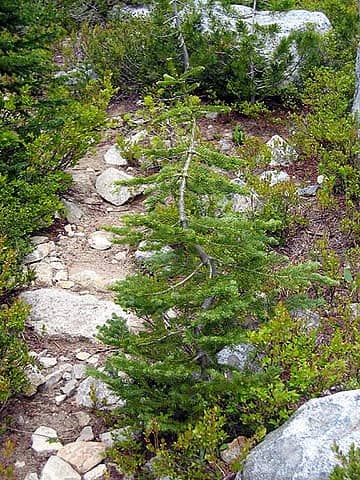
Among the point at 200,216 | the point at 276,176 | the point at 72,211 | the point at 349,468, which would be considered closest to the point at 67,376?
the point at 200,216

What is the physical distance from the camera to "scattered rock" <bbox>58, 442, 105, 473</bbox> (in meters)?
3.52

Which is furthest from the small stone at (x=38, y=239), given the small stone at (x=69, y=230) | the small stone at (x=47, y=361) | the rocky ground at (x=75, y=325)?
the small stone at (x=47, y=361)

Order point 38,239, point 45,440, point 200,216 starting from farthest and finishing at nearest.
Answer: point 38,239
point 45,440
point 200,216

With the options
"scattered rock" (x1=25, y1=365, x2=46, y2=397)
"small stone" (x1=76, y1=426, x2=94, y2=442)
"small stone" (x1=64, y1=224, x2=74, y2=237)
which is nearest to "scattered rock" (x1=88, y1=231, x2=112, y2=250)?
"small stone" (x1=64, y1=224, x2=74, y2=237)

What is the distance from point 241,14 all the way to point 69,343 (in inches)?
211

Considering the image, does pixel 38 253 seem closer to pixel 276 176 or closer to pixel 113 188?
pixel 113 188

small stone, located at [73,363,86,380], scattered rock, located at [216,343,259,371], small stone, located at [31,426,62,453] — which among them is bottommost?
small stone, located at [73,363,86,380]

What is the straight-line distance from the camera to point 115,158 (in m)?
6.84

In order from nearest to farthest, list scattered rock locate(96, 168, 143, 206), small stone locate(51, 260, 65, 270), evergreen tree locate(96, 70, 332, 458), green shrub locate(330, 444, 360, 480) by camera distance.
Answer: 1. green shrub locate(330, 444, 360, 480)
2. evergreen tree locate(96, 70, 332, 458)
3. small stone locate(51, 260, 65, 270)
4. scattered rock locate(96, 168, 143, 206)

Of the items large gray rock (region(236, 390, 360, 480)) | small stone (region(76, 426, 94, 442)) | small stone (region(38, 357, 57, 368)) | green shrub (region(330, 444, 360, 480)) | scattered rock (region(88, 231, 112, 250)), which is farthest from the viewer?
scattered rock (region(88, 231, 112, 250))

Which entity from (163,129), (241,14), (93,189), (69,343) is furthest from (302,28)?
(69,343)

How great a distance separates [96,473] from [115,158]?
4022 mm

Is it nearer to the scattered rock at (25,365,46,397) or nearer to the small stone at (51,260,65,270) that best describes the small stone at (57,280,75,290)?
the small stone at (51,260,65,270)

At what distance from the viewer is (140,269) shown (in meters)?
5.11
